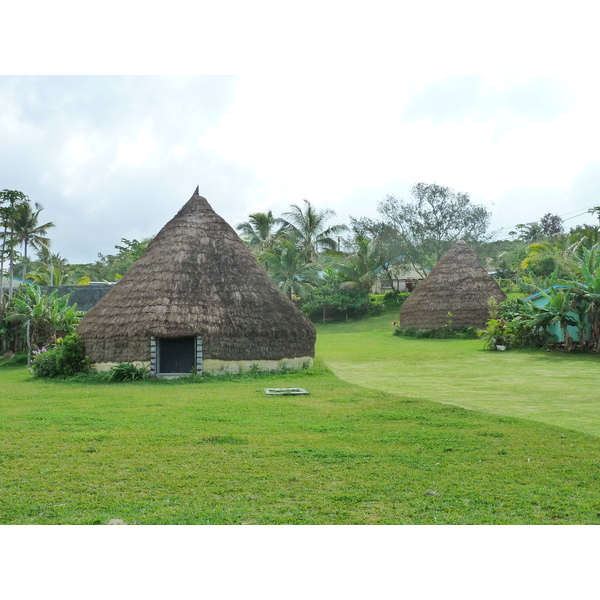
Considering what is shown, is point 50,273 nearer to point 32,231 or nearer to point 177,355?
point 32,231

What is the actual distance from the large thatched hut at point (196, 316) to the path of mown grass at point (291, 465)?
4.39 meters

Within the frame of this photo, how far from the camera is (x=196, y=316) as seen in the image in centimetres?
1509

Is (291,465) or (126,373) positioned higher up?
(291,465)

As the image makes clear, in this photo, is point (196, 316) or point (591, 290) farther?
point (591, 290)

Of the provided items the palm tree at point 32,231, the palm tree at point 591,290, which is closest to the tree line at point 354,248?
the palm tree at point 32,231

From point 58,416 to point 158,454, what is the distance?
3.31 m

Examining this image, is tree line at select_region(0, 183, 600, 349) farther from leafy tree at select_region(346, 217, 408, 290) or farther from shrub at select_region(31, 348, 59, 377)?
shrub at select_region(31, 348, 59, 377)

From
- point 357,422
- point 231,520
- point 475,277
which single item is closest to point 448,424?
point 357,422

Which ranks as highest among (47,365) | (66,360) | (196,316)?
(196,316)

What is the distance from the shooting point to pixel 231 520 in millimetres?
4777

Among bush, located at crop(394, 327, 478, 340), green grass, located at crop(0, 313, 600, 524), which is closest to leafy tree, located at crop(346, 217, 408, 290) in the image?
bush, located at crop(394, 327, 478, 340)

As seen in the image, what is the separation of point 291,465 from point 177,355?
977cm

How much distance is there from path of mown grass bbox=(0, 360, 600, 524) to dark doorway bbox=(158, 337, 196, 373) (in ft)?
16.2

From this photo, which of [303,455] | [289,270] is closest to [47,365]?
[303,455]
